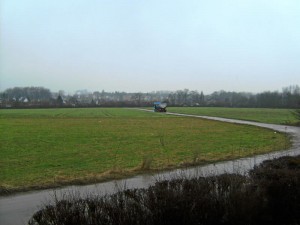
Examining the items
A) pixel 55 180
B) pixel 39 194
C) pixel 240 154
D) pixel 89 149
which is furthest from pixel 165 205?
pixel 89 149

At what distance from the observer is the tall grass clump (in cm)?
522

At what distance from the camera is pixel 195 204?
18.6ft

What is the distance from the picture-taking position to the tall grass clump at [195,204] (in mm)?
5219

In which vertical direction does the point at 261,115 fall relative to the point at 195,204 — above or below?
below

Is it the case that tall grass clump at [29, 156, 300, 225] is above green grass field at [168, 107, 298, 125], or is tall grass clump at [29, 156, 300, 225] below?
above

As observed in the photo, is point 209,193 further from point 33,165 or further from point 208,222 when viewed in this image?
point 33,165

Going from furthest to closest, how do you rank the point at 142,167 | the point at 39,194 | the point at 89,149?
1. the point at 89,149
2. the point at 142,167
3. the point at 39,194

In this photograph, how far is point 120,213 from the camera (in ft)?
17.2

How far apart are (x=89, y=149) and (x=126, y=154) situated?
10.5 feet

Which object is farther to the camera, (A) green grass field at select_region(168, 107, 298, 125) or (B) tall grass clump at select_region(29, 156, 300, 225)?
(A) green grass field at select_region(168, 107, 298, 125)

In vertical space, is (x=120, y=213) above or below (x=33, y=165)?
above

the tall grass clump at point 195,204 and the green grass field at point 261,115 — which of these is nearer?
the tall grass clump at point 195,204

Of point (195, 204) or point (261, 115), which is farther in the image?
point (261, 115)

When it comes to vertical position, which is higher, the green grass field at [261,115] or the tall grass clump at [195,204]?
the tall grass clump at [195,204]
